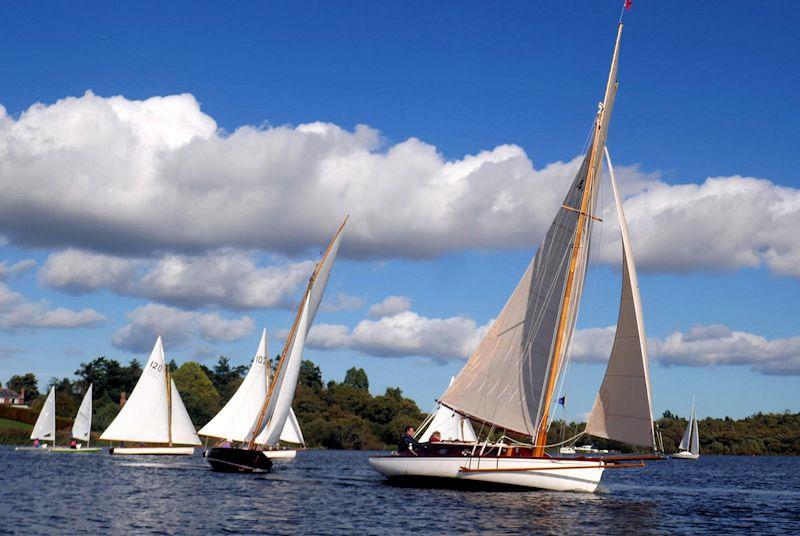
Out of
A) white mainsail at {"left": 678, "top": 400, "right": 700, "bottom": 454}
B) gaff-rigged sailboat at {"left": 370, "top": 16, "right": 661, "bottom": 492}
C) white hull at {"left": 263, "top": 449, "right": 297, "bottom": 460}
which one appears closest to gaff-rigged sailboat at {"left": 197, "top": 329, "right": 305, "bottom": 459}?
white hull at {"left": 263, "top": 449, "right": 297, "bottom": 460}

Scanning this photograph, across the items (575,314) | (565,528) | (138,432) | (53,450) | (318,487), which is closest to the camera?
(565,528)

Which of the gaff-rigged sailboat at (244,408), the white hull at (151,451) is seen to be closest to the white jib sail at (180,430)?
the white hull at (151,451)

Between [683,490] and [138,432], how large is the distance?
152 feet

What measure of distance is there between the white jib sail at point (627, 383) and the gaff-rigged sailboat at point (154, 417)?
47.8m

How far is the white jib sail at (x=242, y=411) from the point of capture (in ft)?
236

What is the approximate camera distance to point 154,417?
83.9m

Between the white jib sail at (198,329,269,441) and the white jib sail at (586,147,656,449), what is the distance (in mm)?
33913

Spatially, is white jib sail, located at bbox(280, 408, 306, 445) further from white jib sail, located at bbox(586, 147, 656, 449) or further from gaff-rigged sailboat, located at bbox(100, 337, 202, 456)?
white jib sail, located at bbox(586, 147, 656, 449)

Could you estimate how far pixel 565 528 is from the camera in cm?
3550

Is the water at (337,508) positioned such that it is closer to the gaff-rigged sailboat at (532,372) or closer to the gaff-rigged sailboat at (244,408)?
the gaff-rigged sailboat at (532,372)

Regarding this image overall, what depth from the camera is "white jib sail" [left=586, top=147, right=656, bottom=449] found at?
41938mm

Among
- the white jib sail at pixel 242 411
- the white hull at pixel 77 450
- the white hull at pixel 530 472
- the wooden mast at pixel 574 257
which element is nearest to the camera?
the white hull at pixel 530 472

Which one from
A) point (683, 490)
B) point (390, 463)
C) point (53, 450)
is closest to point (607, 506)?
point (390, 463)

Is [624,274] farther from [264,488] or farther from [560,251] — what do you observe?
[264,488]
